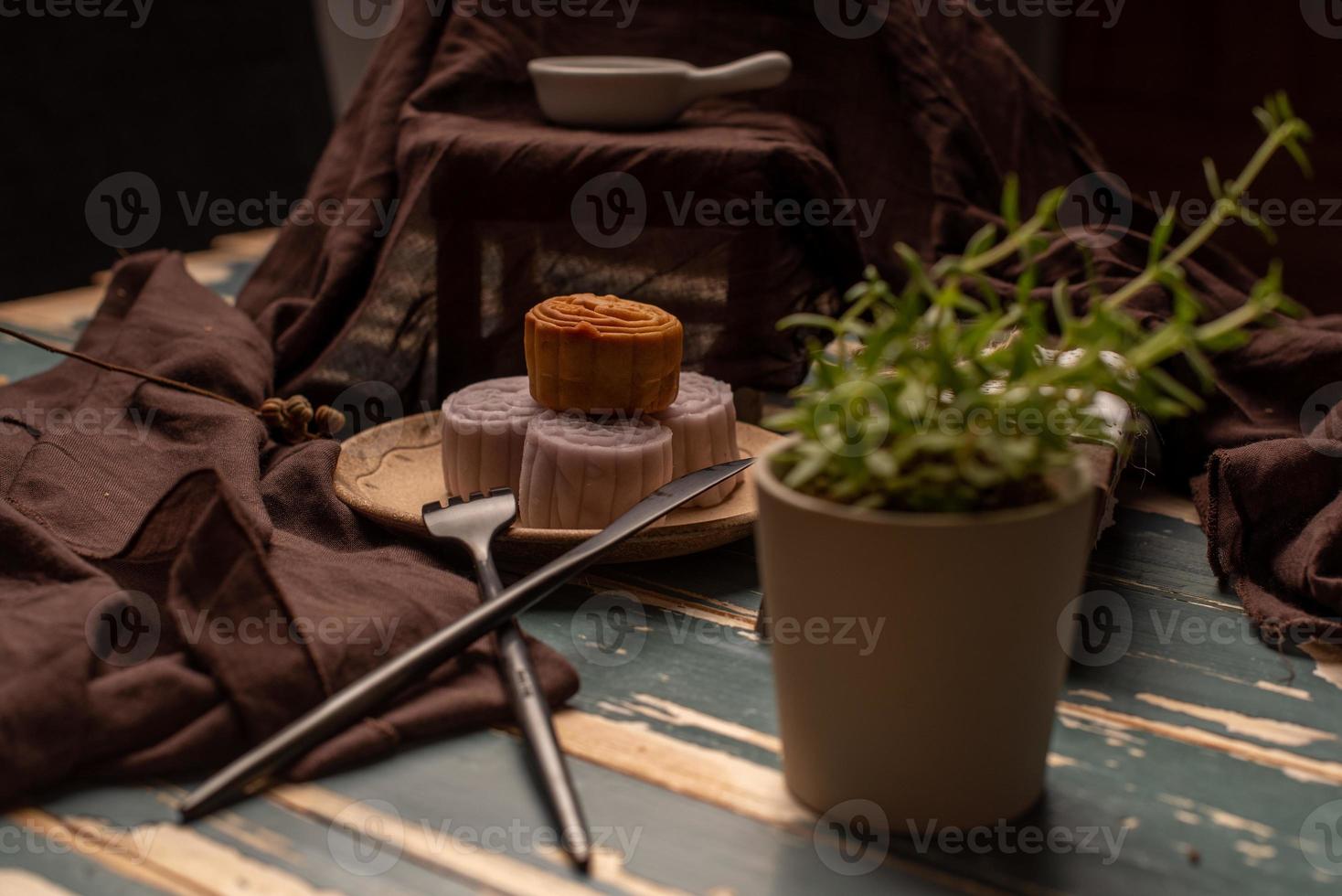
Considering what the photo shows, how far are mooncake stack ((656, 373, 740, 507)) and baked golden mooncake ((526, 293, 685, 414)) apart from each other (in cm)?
2

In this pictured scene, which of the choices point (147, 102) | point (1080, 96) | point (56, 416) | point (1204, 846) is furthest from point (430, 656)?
point (1080, 96)

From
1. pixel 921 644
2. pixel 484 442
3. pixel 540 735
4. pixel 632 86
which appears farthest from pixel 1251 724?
pixel 632 86

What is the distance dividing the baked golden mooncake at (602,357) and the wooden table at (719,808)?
0.59ft

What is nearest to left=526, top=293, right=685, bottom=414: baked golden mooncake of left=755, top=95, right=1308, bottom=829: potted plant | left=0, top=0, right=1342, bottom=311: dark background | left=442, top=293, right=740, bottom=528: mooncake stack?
left=442, top=293, right=740, bottom=528: mooncake stack

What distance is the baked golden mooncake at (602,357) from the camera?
0.83 metres

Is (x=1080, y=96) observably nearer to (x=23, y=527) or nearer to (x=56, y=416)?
(x=56, y=416)

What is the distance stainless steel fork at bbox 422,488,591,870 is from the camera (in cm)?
54

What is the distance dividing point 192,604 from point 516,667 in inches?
6.8

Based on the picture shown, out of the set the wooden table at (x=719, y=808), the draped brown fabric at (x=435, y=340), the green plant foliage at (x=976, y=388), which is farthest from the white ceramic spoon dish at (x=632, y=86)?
the green plant foliage at (x=976, y=388)

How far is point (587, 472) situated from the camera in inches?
31.2

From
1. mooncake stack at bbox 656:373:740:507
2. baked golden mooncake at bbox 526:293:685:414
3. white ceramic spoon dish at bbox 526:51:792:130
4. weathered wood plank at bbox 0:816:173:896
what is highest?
white ceramic spoon dish at bbox 526:51:792:130

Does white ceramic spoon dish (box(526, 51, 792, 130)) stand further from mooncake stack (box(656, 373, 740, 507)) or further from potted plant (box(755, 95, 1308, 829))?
potted plant (box(755, 95, 1308, 829))

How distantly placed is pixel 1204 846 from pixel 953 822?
112 mm

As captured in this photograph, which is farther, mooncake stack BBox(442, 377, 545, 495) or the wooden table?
mooncake stack BBox(442, 377, 545, 495)
